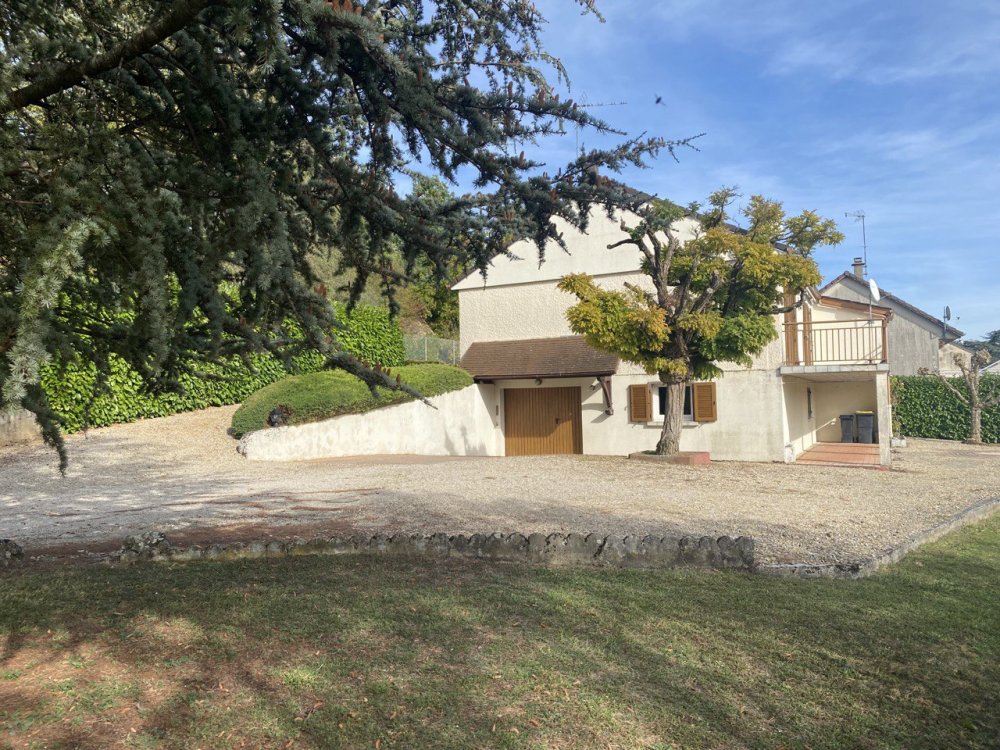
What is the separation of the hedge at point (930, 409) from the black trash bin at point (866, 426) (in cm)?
403

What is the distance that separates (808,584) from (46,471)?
13.7 meters

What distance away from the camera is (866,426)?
25.2 meters

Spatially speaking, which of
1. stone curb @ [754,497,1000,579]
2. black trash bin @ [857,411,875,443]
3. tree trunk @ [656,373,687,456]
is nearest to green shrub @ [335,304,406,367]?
tree trunk @ [656,373,687,456]

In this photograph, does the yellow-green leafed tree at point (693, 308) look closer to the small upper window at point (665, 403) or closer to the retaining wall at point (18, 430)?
the small upper window at point (665, 403)

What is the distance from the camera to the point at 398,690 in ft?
13.0

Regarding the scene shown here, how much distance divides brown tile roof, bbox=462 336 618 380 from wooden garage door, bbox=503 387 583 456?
1181 millimetres

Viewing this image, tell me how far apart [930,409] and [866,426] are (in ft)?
18.5

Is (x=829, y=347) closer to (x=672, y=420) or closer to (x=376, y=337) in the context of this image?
(x=672, y=420)

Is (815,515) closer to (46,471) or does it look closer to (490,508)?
(490,508)

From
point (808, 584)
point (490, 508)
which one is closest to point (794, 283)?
point (490, 508)

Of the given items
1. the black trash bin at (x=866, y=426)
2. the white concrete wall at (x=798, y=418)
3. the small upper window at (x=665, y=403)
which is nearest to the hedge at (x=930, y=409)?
the black trash bin at (x=866, y=426)

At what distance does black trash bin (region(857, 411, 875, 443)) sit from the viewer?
25.2m

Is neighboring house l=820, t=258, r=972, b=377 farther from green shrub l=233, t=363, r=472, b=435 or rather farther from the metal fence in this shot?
green shrub l=233, t=363, r=472, b=435

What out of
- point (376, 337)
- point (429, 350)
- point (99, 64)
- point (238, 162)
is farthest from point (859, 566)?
point (429, 350)
